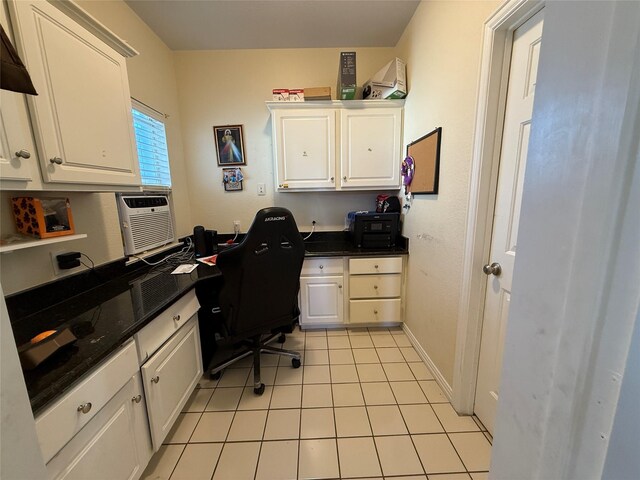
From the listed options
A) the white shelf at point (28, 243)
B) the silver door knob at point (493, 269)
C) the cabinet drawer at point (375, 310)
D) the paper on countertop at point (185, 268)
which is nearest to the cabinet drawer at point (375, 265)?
the cabinet drawer at point (375, 310)

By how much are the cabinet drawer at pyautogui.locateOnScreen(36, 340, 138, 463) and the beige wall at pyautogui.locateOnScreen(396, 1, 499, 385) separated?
66.2 inches

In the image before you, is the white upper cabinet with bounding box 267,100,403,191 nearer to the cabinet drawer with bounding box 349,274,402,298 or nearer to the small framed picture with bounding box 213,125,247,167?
the small framed picture with bounding box 213,125,247,167

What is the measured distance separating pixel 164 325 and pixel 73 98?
3.47 feet

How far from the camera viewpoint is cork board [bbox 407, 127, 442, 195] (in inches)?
64.7

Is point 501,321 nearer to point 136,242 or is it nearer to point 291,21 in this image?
point 136,242

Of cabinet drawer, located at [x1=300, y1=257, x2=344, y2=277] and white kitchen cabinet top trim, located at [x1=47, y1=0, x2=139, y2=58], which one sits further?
cabinet drawer, located at [x1=300, y1=257, x2=344, y2=277]

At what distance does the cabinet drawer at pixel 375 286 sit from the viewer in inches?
89.7

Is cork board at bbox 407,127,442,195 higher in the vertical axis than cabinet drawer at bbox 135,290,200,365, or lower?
higher

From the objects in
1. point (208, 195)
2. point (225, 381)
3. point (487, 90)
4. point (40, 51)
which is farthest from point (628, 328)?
point (208, 195)

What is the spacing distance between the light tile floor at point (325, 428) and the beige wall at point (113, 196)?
3.57 feet

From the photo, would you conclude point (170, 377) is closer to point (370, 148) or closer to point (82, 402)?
point (82, 402)

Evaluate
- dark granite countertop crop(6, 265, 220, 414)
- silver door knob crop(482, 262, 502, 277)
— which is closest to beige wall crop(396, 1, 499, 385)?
silver door knob crop(482, 262, 502, 277)

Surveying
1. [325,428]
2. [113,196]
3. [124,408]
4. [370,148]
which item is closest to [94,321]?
[124,408]

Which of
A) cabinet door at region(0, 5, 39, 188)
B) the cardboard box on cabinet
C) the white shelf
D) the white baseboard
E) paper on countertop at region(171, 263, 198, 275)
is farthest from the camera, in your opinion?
paper on countertop at region(171, 263, 198, 275)
